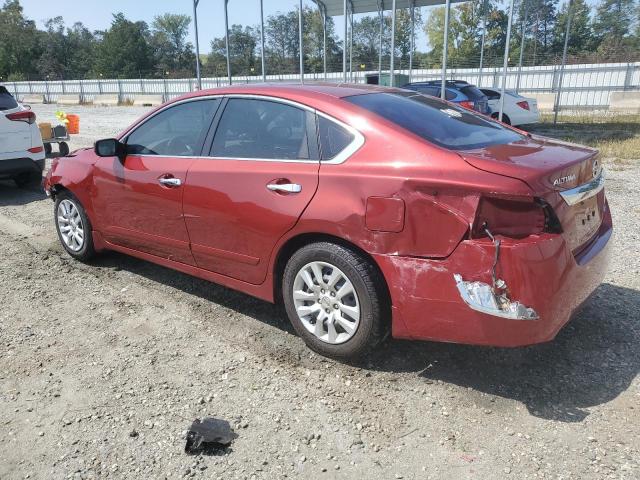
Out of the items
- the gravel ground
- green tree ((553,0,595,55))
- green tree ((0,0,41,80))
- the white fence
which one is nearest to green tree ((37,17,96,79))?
green tree ((0,0,41,80))

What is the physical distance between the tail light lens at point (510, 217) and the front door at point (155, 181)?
2.10 metres

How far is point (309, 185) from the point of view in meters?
3.12

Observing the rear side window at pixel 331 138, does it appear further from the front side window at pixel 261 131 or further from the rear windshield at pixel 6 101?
the rear windshield at pixel 6 101

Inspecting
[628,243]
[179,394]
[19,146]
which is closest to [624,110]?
[628,243]

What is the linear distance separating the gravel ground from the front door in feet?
1.71

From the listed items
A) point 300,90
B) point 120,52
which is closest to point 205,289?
point 300,90

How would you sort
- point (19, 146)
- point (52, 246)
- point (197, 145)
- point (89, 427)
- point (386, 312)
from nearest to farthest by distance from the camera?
point (89, 427)
point (386, 312)
point (197, 145)
point (52, 246)
point (19, 146)

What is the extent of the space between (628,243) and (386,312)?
11.9 ft

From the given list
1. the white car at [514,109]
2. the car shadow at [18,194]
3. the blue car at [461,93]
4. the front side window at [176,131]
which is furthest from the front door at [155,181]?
the white car at [514,109]

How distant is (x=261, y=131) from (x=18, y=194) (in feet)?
21.9

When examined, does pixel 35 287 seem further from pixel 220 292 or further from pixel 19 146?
pixel 19 146

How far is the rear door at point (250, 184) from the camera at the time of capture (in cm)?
323

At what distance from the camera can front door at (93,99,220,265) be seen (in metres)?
3.88

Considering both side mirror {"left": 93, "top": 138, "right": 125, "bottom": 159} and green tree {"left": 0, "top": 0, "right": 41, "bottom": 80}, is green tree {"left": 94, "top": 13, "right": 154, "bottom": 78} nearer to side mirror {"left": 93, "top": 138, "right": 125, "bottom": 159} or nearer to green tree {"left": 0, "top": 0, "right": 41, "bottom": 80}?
green tree {"left": 0, "top": 0, "right": 41, "bottom": 80}
